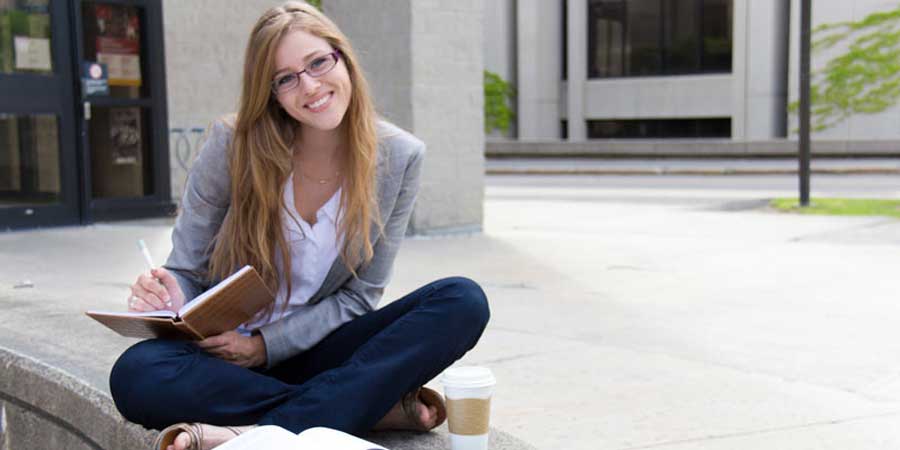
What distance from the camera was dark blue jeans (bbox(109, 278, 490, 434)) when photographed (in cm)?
263

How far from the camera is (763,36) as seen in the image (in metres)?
27.8

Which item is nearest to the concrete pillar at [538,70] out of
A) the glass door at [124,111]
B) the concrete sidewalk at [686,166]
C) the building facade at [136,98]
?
the concrete sidewalk at [686,166]

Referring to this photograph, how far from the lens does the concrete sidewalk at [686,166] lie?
20.2 m

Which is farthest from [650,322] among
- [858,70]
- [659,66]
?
[659,66]

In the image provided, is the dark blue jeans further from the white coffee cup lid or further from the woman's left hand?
the white coffee cup lid

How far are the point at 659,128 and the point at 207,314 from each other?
2828 centimetres

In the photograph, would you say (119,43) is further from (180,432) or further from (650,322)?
(180,432)

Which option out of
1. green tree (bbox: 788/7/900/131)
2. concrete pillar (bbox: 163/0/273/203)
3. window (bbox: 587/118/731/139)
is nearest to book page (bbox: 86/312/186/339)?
concrete pillar (bbox: 163/0/273/203)

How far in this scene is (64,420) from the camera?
3.64 meters

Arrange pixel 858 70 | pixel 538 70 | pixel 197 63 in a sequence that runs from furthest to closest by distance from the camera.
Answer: pixel 538 70 → pixel 858 70 → pixel 197 63

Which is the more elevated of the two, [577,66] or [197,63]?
[577,66]

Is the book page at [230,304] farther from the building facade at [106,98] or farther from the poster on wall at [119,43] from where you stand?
the poster on wall at [119,43]

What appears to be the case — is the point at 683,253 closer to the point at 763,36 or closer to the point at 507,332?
the point at 507,332

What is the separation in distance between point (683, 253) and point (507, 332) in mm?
3525
